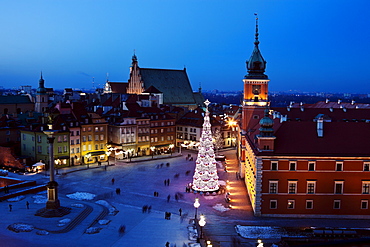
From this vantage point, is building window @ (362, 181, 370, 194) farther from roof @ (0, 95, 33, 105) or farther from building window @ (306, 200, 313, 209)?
roof @ (0, 95, 33, 105)

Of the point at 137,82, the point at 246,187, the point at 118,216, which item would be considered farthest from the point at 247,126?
the point at 137,82

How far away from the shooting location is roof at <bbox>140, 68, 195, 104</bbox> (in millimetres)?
104812

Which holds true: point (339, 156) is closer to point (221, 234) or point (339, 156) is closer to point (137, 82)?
point (221, 234)

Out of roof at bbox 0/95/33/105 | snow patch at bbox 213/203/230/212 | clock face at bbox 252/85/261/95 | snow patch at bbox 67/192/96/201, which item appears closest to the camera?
snow patch at bbox 213/203/230/212

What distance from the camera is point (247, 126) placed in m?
56.5

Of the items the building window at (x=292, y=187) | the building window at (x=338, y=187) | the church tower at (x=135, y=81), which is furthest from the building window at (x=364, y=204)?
the church tower at (x=135, y=81)

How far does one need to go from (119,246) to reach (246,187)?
22.0 metres

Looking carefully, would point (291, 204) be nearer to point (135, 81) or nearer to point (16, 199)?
point (16, 199)

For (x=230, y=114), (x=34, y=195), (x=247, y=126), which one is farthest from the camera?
(x=230, y=114)

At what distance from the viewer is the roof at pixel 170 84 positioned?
10481 centimetres

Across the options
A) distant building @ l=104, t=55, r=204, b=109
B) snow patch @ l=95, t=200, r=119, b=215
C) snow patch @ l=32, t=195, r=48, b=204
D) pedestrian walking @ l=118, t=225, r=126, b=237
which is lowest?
pedestrian walking @ l=118, t=225, r=126, b=237

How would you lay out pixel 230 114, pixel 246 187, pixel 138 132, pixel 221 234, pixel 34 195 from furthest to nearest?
pixel 230 114 → pixel 138 132 → pixel 246 187 → pixel 34 195 → pixel 221 234

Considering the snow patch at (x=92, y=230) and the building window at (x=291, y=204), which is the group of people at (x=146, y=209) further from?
the building window at (x=291, y=204)

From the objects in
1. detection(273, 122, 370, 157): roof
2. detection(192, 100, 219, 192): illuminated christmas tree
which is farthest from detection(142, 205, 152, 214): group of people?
detection(273, 122, 370, 157): roof
